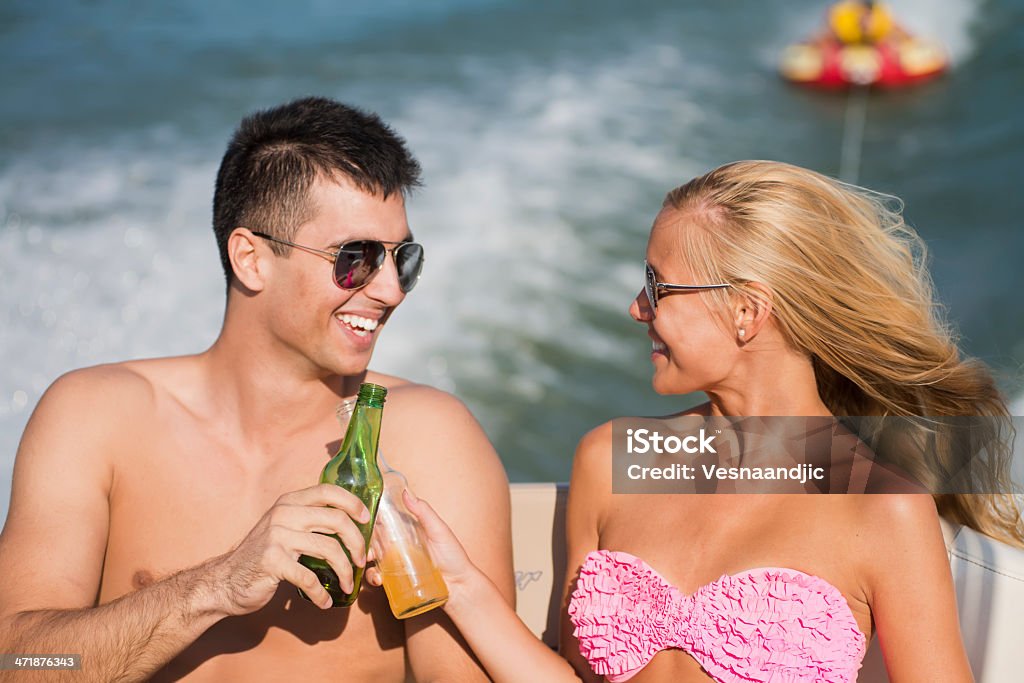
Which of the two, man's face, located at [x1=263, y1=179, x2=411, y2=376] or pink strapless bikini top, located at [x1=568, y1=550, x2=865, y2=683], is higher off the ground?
man's face, located at [x1=263, y1=179, x2=411, y2=376]

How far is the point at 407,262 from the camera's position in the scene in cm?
218

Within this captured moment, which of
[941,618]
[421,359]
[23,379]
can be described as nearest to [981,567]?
[941,618]

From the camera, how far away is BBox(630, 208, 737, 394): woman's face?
6.47 ft

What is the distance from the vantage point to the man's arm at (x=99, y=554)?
1651mm

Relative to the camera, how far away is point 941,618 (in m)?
1.68

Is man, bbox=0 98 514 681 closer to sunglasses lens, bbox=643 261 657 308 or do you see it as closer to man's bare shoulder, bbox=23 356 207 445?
man's bare shoulder, bbox=23 356 207 445

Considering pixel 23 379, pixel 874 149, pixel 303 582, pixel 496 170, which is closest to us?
pixel 303 582

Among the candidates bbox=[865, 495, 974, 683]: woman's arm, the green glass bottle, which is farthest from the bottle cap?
bbox=[865, 495, 974, 683]: woman's arm

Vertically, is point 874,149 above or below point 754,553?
above

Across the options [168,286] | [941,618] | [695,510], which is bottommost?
[941,618]

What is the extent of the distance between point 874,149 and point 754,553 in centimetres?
1014

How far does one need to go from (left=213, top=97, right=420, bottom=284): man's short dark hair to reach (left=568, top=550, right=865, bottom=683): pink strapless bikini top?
37.8 inches

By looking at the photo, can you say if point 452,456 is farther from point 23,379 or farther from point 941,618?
point 23,379

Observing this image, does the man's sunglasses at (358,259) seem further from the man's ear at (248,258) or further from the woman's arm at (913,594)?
the woman's arm at (913,594)
